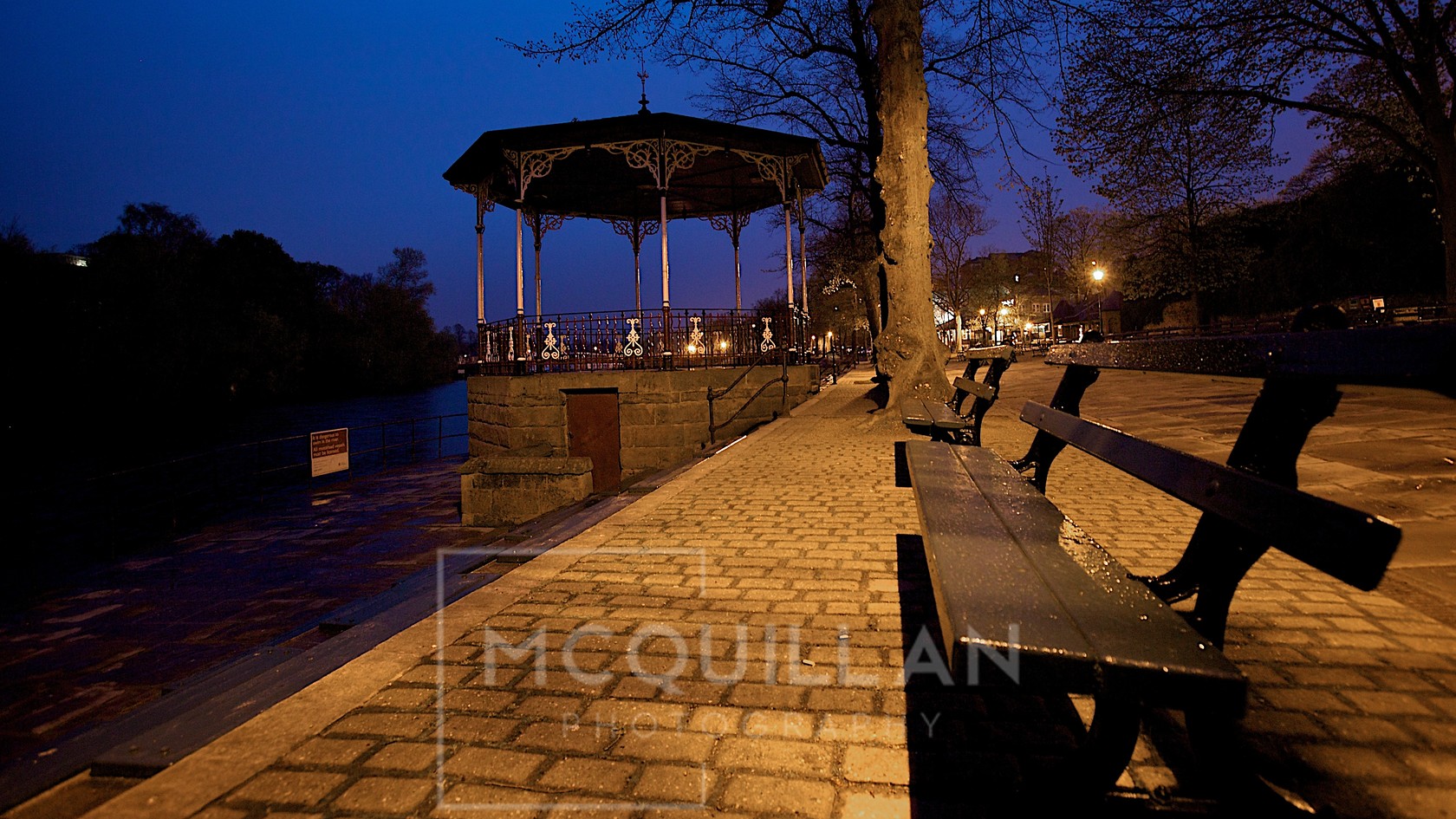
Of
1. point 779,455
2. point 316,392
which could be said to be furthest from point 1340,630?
point 316,392

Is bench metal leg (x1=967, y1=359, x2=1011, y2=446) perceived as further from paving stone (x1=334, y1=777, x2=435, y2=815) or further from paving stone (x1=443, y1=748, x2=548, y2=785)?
paving stone (x1=334, y1=777, x2=435, y2=815)

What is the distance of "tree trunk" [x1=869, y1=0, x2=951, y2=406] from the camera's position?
27.3 feet

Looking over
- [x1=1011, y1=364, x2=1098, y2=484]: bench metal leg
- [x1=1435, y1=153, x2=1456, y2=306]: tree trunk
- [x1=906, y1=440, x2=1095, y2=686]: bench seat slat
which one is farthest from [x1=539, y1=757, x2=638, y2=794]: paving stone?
[x1=1435, y1=153, x2=1456, y2=306]: tree trunk

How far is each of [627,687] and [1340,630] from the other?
2508mm

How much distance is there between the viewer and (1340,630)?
2.24 meters

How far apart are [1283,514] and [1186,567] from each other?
22.8 inches

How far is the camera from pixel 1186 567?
1.63m

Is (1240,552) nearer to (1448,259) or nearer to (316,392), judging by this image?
(1448,259)

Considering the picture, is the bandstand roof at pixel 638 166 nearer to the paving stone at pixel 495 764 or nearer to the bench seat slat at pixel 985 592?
the bench seat slat at pixel 985 592

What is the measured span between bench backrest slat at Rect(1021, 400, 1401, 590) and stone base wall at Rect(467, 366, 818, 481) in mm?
9984

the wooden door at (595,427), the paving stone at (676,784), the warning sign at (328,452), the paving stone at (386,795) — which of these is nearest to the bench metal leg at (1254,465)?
the paving stone at (676,784)

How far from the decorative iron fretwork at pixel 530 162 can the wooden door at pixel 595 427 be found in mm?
4282

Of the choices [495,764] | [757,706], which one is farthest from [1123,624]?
[495,764]

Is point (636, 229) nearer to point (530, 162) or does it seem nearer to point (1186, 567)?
point (530, 162)
